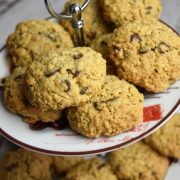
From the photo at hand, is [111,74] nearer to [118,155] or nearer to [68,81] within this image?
[68,81]

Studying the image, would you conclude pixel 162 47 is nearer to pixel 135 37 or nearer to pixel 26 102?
pixel 135 37

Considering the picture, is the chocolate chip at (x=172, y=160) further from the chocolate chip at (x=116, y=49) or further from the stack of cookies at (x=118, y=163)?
the chocolate chip at (x=116, y=49)

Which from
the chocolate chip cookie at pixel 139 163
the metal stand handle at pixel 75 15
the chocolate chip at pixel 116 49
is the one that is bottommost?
the chocolate chip cookie at pixel 139 163

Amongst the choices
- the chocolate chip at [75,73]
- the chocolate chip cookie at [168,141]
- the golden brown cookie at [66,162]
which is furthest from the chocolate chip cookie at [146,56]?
the golden brown cookie at [66,162]

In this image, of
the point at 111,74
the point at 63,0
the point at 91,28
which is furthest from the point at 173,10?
the point at 111,74

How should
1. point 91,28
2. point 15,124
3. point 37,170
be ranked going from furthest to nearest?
point 37,170
point 91,28
point 15,124

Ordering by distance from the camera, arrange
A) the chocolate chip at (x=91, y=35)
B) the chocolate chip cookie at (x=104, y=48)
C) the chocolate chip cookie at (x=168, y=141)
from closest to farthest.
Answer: the chocolate chip cookie at (x=104, y=48)
the chocolate chip at (x=91, y=35)
the chocolate chip cookie at (x=168, y=141)

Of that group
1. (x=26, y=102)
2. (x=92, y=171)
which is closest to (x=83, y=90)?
(x=26, y=102)
